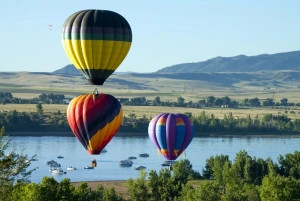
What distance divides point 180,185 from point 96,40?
59.2 ft

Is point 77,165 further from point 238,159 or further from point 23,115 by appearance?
point 23,115

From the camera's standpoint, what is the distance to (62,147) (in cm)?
12950

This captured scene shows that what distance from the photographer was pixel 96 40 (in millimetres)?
49688

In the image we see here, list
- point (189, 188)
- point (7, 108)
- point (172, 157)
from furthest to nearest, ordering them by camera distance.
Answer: point (7, 108)
point (172, 157)
point (189, 188)

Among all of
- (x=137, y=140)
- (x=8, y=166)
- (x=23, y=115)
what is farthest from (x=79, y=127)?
(x=23, y=115)

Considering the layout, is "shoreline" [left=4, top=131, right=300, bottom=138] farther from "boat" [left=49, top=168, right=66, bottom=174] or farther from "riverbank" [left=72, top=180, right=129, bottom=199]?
"riverbank" [left=72, top=180, right=129, bottom=199]

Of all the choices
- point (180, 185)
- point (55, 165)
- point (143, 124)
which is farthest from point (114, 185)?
point (143, 124)

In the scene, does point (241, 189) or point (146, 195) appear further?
point (146, 195)

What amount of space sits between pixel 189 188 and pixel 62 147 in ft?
229

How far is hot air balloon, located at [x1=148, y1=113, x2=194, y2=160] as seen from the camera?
67.3 m

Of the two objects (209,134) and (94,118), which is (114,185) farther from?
(209,134)

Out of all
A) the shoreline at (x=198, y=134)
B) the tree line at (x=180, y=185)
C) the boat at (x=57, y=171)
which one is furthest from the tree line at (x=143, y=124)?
the tree line at (x=180, y=185)

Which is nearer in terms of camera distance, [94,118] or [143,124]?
[94,118]

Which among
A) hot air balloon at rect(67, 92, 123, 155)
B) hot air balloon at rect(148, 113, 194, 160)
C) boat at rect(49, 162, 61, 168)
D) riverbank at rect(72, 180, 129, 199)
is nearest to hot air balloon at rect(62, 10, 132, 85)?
hot air balloon at rect(67, 92, 123, 155)
